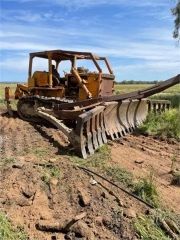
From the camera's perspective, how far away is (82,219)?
5.89 m

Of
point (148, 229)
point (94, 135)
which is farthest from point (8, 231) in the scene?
point (94, 135)

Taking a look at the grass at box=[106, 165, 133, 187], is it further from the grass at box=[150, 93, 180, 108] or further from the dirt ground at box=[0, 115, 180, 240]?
the grass at box=[150, 93, 180, 108]

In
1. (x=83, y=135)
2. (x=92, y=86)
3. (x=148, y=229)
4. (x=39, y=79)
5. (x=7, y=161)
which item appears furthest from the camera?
(x=39, y=79)

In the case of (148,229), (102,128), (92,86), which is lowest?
(148,229)

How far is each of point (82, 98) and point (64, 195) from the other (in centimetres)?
741

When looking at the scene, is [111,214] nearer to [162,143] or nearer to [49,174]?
[49,174]

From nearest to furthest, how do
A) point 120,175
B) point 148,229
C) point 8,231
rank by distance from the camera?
point 8,231, point 148,229, point 120,175

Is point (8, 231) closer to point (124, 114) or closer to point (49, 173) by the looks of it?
point (49, 173)

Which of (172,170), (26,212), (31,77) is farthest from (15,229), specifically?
(31,77)

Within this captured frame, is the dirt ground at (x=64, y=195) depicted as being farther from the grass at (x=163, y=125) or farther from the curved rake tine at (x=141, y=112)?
the curved rake tine at (x=141, y=112)

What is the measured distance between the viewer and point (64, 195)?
646 cm

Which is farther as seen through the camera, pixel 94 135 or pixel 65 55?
pixel 65 55

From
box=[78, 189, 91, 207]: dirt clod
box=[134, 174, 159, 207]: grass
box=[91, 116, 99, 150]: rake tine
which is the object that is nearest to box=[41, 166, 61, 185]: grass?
box=[78, 189, 91, 207]: dirt clod

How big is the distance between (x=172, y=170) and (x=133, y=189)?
5.57 ft
